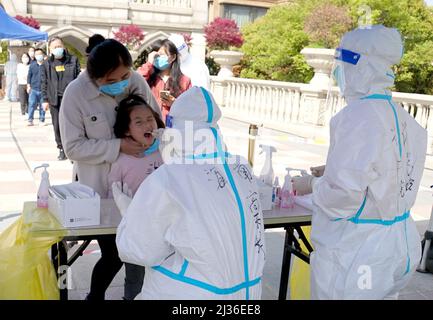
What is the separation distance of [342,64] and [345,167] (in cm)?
50

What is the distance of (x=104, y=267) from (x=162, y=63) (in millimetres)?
2175

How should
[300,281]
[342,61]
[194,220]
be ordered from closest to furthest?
[194,220], [342,61], [300,281]

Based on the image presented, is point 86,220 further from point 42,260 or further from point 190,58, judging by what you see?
point 190,58

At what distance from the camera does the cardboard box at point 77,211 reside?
2.14 metres

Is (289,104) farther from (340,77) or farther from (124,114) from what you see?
(340,77)

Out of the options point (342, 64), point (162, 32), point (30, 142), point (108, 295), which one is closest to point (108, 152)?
point (108, 295)

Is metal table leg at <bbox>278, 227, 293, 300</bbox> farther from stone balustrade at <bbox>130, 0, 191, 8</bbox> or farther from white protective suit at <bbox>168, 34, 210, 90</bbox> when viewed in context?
stone balustrade at <bbox>130, 0, 191, 8</bbox>

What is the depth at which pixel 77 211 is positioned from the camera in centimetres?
216

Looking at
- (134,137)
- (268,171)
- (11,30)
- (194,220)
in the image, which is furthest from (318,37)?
(194,220)

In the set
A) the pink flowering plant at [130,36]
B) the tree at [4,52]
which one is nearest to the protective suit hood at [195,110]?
the tree at [4,52]

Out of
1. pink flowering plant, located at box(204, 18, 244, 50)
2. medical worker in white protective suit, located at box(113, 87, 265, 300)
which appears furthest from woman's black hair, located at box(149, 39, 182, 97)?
pink flowering plant, located at box(204, 18, 244, 50)

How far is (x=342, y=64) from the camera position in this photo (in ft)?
6.81

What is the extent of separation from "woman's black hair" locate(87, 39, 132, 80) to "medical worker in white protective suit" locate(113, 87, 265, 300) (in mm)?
1017

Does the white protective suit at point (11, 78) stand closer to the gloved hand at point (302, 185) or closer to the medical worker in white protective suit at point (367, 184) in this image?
the gloved hand at point (302, 185)
